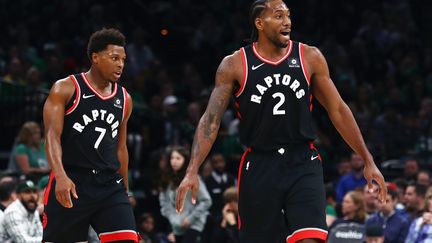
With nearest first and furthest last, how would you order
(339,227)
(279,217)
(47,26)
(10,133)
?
1. (279,217)
2. (339,227)
3. (10,133)
4. (47,26)

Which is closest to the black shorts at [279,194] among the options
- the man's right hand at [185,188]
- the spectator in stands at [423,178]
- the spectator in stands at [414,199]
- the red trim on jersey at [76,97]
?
the man's right hand at [185,188]

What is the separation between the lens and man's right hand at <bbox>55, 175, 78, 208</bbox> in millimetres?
7523

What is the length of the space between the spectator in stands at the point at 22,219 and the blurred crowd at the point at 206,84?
727mm

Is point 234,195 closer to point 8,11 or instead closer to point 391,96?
point 391,96

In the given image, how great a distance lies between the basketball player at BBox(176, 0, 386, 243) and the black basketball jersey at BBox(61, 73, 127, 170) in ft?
3.30

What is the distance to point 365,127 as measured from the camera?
53.8 feet

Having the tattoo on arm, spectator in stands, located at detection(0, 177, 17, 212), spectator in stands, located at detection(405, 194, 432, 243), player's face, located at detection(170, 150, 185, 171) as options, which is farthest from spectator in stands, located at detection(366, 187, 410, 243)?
the tattoo on arm

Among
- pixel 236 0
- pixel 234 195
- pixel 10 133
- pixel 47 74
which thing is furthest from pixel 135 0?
pixel 234 195

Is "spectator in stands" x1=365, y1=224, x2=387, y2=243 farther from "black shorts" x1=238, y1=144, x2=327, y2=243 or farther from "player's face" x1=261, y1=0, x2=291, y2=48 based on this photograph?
"player's face" x1=261, y1=0, x2=291, y2=48

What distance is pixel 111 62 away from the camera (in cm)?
823

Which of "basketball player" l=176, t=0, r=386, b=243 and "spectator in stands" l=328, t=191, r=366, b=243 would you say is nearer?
"basketball player" l=176, t=0, r=386, b=243

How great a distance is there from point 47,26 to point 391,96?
638 cm

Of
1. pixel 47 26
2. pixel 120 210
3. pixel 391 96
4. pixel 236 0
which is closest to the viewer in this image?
pixel 120 210

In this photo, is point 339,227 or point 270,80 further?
point 339,227
